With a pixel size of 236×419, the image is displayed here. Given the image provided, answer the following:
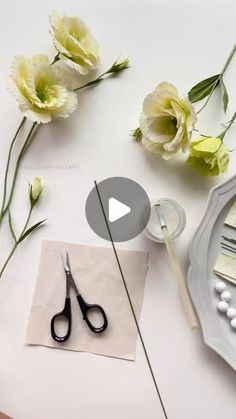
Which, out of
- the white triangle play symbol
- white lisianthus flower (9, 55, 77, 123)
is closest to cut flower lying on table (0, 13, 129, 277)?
white lisianthus flower (9, 55, 77, 123)

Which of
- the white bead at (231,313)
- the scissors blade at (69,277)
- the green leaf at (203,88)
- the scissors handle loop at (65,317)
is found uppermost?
the green leaf at (203,88)

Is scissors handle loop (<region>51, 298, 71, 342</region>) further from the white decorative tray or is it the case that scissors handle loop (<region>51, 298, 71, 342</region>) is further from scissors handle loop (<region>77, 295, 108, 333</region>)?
the white decorative tray

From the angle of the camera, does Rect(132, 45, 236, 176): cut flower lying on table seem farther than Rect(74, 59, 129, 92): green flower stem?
No

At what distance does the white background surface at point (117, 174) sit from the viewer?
2.50 ft

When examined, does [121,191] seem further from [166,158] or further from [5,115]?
[5,115]

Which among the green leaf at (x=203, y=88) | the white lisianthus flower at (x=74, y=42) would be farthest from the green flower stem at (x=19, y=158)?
the green leaf at (x=203, y=88)

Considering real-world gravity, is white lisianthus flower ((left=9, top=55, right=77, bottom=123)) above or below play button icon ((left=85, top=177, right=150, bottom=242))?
above

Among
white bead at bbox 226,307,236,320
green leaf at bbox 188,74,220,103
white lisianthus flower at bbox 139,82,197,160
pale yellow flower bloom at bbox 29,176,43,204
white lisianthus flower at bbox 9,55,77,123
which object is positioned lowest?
white bead at bbox 226,307,236,320

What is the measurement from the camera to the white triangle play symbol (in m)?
0.79

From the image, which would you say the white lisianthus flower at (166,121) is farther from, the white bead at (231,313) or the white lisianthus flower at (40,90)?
the white bead at (231,313)

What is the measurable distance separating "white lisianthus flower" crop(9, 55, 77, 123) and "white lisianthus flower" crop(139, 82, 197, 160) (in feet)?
0.41

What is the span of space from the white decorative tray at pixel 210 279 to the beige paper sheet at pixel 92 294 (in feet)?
0.27

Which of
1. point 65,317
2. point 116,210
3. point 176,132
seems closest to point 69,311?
point 65,317

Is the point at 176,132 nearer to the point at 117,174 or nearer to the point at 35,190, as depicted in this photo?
the point at 117,174
